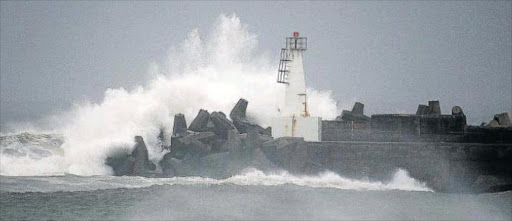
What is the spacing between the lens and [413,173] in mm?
18656

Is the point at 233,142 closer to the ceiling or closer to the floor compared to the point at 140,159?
closer to the ceiling

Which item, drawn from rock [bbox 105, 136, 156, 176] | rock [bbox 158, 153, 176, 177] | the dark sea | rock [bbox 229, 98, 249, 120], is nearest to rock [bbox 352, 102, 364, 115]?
the dark sea

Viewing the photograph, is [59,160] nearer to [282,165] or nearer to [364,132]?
[282,165]

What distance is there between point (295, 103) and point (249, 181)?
3796mm

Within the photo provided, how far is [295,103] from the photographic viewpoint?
2120 centimetres

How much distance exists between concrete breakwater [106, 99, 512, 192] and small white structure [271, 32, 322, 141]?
84cm

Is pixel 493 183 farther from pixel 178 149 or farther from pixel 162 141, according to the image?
pixel 162 141

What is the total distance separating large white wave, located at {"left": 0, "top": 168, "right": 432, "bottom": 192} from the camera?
59.0 ft

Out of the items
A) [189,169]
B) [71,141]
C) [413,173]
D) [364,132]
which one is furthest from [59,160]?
[413,173]

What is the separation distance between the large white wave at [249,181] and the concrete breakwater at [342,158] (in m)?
0.19

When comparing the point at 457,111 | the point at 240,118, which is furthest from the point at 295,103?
the point at 457,111

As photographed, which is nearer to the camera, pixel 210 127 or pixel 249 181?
pixel 249 181

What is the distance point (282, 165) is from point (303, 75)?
3740 millimetres

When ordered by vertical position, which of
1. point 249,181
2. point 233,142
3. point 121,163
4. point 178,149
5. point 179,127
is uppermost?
point 179,127
